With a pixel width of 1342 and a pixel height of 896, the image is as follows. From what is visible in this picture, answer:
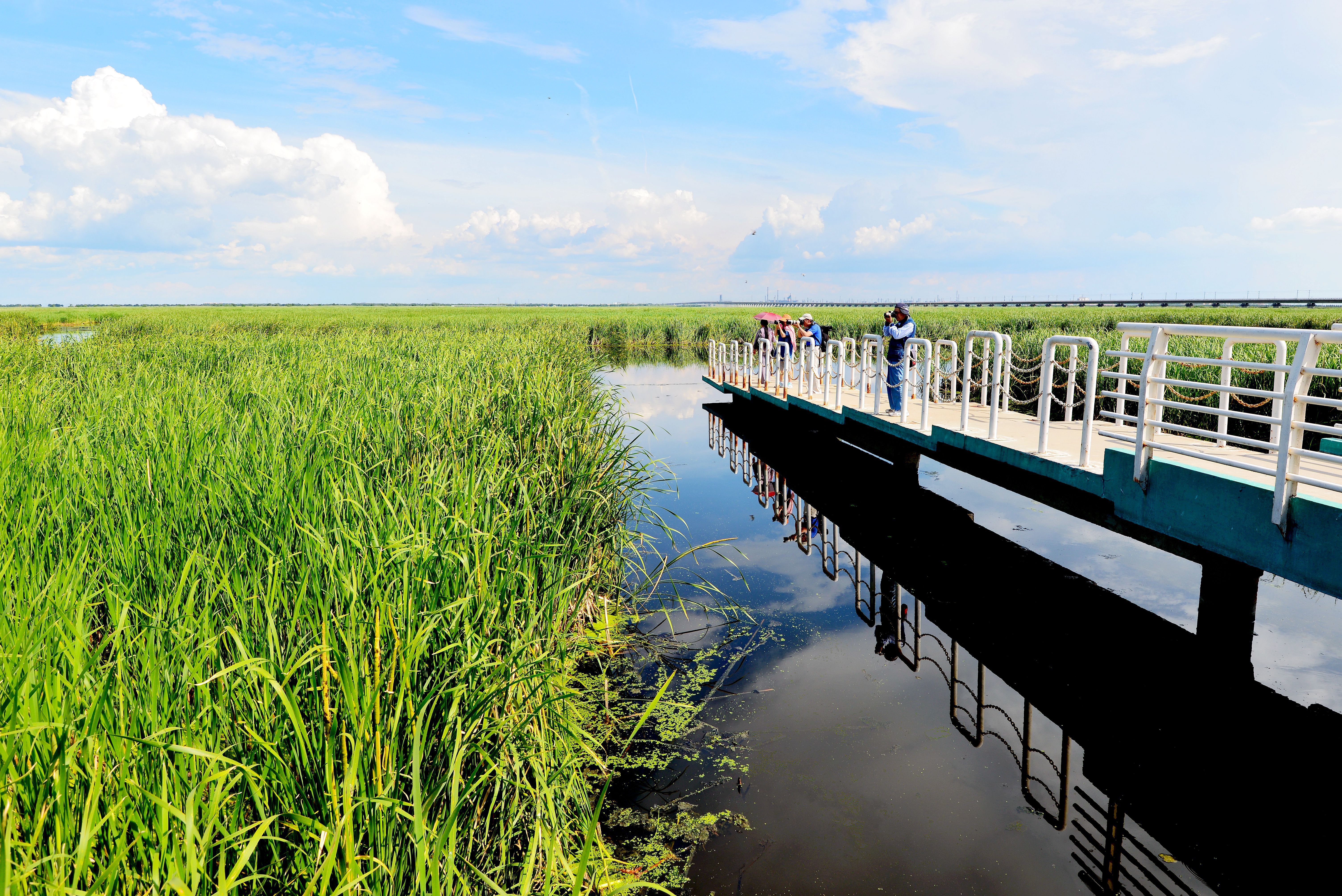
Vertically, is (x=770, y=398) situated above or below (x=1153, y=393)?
below

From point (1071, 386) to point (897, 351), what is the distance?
3.71 m

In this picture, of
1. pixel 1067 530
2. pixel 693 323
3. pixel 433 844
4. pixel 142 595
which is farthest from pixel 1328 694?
pixel 693 323

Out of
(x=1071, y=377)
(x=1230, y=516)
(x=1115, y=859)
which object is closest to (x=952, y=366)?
(x=1071, y=377)

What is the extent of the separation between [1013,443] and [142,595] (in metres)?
8.72

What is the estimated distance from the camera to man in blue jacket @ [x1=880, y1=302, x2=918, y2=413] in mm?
11609

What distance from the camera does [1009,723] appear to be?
607 centimetres

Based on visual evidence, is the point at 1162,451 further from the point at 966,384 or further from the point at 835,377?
the point at 835,377

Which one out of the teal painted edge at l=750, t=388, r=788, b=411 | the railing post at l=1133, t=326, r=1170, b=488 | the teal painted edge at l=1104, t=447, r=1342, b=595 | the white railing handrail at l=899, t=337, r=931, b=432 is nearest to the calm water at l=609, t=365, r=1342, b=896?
the teal painted edge at l=1104, t=447, r=1342, b=595

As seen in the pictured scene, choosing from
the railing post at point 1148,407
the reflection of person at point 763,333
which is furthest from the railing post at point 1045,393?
the reflection of person at point 763,333

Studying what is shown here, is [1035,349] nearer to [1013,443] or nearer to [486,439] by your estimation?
[1013,443]

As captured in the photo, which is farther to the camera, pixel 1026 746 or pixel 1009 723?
pixel 1009 723

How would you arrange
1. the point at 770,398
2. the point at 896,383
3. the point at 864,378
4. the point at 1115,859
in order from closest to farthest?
the point at 1115,859 → the point at 896,383 → the point at 864,378 → the point at 770,398

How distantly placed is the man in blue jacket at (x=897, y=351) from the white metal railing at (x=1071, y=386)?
2746mm

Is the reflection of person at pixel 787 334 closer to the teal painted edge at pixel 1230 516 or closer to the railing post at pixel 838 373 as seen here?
the railing post at pixel 838 373
